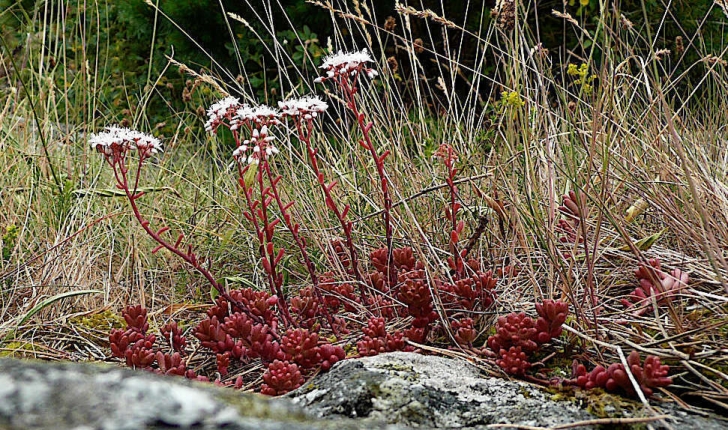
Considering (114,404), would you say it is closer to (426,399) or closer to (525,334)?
(426,399)

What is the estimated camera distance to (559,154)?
9.84 feet

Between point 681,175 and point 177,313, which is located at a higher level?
point 681,175

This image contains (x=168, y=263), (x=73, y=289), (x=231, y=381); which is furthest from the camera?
(x=168, y=263)

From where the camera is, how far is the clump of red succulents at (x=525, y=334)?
5.81 feet

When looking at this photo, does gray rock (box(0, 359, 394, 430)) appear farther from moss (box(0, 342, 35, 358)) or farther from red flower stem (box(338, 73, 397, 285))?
moss (box(0, 342, 35, 358))

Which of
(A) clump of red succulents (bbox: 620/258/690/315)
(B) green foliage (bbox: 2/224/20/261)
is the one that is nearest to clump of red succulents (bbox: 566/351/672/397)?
(A) clump of red succulents (bbox: 620/258/690/315)

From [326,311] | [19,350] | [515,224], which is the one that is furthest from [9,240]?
[515,224]

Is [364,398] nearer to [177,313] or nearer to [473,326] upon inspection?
[473,326]

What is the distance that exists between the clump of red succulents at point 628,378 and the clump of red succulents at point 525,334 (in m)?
0.16

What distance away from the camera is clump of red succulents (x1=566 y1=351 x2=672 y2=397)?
1567mm

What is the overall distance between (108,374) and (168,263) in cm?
235

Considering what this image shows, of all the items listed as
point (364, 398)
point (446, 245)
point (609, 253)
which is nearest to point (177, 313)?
point (446, 245)

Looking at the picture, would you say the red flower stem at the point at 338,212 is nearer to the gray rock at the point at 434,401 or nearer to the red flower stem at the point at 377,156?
the red flower stem at the point at 377,156

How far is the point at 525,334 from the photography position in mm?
1802
